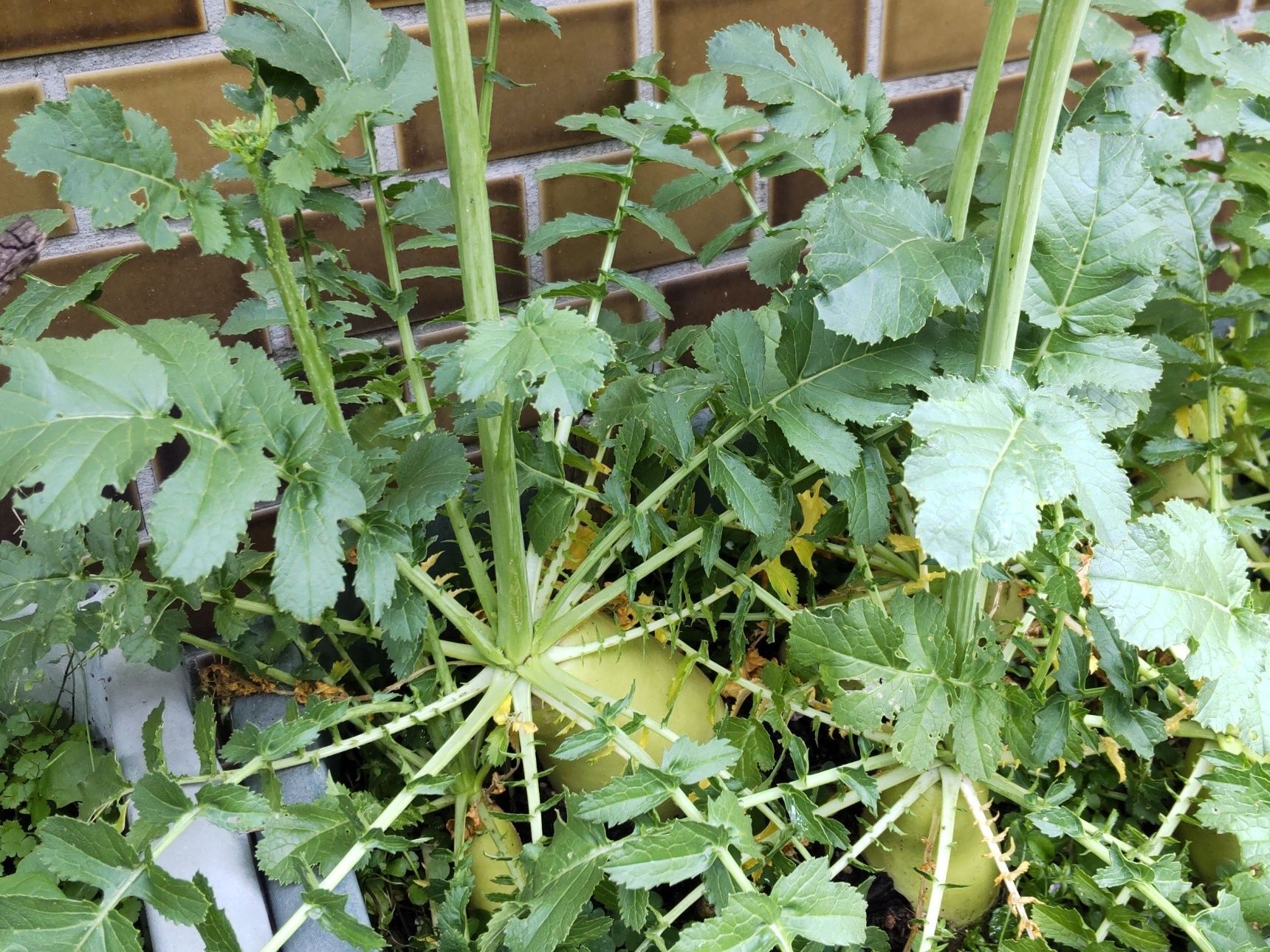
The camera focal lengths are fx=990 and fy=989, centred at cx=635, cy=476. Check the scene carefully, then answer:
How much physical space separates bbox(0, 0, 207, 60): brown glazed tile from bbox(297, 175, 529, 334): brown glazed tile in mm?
194

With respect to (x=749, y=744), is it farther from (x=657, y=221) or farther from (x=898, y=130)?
(x=898, y=130)

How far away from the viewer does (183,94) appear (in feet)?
2.84

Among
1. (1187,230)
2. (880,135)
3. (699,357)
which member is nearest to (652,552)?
(699,357)

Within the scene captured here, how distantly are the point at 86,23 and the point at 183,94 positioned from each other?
0.09m

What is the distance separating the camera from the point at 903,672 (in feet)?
2.17

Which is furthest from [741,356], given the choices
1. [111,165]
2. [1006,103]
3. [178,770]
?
[1006,103]

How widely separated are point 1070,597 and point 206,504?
0.53 metres

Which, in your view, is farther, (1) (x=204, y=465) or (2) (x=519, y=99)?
(2) (x=519, y=99)

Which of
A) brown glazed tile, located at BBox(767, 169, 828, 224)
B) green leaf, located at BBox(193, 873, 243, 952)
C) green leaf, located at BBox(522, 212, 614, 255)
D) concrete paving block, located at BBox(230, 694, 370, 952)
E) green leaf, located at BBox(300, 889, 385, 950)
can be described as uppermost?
green leaf, located at BBox(522, 212, 614, 255)

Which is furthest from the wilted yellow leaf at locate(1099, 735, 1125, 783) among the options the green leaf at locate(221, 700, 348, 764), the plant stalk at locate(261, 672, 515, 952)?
the green leaf at locate(221, 700, 348, 764)

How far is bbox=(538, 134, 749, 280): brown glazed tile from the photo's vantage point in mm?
1060

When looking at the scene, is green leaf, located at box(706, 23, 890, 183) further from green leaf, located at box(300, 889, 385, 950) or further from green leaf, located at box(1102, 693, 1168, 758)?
green leaf, located at box(300, 889, 385, 950)

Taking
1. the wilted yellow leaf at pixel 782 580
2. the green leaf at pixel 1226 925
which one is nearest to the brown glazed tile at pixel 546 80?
the wilted yellow leaf at pixel 782 580

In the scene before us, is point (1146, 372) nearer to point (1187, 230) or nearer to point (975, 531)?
point (975, 531)
